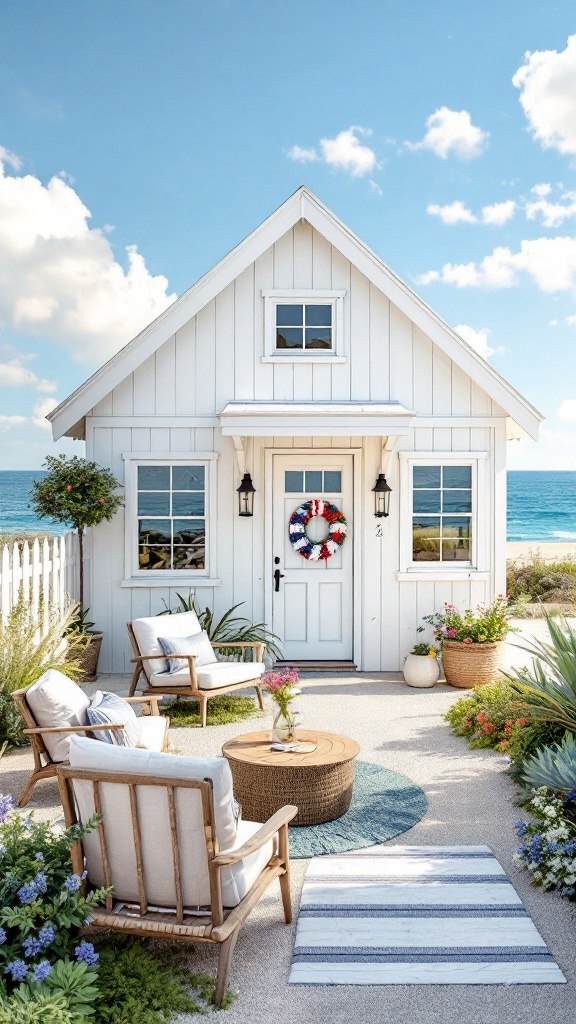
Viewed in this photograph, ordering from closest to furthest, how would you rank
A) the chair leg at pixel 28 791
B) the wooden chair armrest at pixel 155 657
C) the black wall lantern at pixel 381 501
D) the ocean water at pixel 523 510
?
1. the chair leg at pixel 28 791
2. the wooden chair armrest at pixel 155 657
3. the black wall lantern at pixel 381 501
4. the ocean water at pixel 523 510

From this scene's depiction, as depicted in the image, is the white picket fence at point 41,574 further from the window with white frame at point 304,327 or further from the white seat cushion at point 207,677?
the window with white frame at point 304,327

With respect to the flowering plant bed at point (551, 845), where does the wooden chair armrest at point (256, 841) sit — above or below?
above

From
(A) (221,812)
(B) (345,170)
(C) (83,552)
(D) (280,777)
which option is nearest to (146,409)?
(C) (83,552)

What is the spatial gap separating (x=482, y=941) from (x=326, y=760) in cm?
150

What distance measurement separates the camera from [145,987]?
10.6 feet

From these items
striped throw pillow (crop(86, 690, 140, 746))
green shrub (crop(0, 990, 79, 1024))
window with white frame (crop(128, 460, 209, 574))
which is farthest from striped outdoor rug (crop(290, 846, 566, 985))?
window with white frame (crop(128, 460, 209, 574))

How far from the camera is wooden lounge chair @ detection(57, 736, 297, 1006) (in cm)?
318

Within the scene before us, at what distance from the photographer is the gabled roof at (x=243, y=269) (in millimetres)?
9500

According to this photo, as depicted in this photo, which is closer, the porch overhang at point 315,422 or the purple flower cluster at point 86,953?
the purple flower cluster at point 86,953

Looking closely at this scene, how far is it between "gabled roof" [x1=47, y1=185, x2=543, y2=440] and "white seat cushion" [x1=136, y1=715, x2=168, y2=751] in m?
4.57

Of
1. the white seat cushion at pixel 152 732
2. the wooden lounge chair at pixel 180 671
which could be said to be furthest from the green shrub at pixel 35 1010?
the wooden lounge chair at pixel 180 671

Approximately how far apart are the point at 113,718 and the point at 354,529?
5.28m

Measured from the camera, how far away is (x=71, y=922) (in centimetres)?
309

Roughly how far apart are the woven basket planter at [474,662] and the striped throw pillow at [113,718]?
4618 mm
